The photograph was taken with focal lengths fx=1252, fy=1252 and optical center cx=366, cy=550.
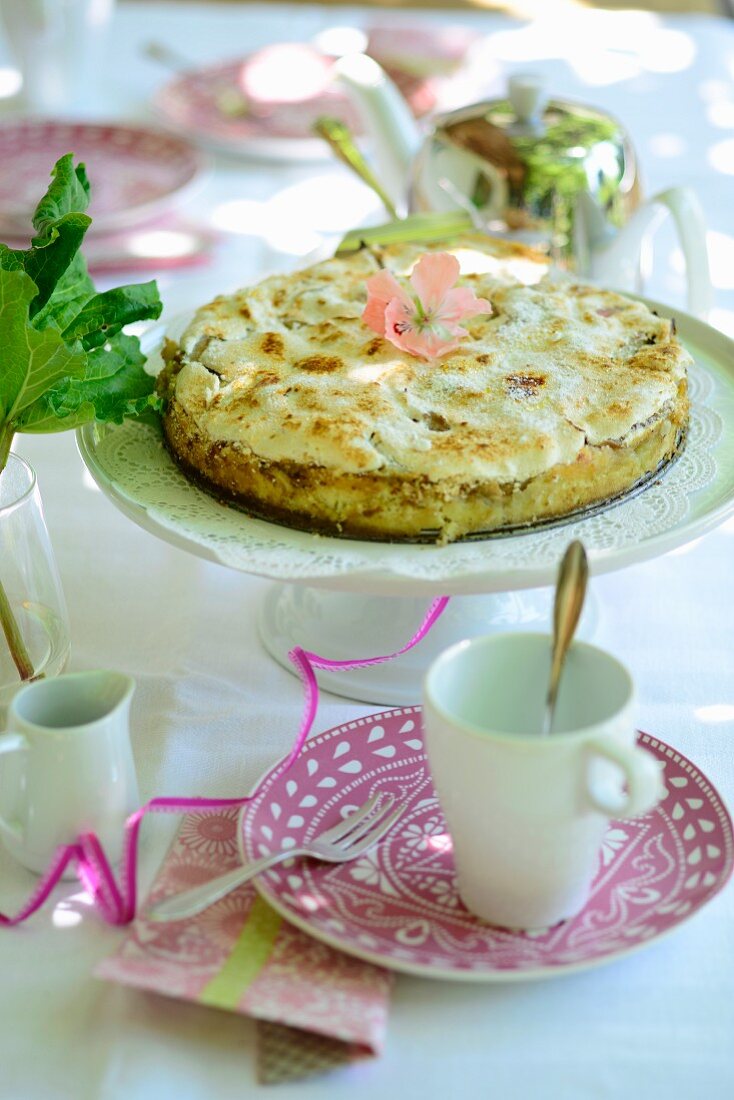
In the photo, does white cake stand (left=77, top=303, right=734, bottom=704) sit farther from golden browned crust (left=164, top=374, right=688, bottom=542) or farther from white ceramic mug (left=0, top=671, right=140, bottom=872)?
white ceramic mug (left=0, top=671, right=140, bottom=872)

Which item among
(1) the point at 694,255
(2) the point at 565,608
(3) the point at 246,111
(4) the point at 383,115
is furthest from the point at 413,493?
(3) the point at 246,111

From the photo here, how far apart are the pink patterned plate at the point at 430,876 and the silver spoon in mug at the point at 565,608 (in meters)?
0.12

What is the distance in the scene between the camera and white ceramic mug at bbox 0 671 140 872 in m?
0.78

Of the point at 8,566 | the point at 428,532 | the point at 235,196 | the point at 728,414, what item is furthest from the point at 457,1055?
the point at 235,196

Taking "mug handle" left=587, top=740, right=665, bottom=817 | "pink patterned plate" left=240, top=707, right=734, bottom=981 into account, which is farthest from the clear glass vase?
"mug handle" left=587, top=740, right=665, bottom=817

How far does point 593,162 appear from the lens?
1.49 m

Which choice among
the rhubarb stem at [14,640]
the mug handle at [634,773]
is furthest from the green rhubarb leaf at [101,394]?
the mug handle at [634,773]

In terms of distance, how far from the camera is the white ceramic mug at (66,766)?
779mm

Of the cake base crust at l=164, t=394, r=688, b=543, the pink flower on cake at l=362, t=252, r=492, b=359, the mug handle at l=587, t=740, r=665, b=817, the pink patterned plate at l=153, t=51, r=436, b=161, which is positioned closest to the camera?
the mug handle at l=587, t=740, r=665, b=817

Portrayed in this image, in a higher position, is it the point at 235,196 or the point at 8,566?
the point at 8,566

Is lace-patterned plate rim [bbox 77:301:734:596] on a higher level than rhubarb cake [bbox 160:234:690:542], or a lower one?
lower

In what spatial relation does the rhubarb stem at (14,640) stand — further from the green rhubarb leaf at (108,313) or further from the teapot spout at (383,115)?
the teapot spout at (383,115)

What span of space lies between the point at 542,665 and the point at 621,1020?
213mm

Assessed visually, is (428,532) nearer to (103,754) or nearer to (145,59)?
(103,754)
